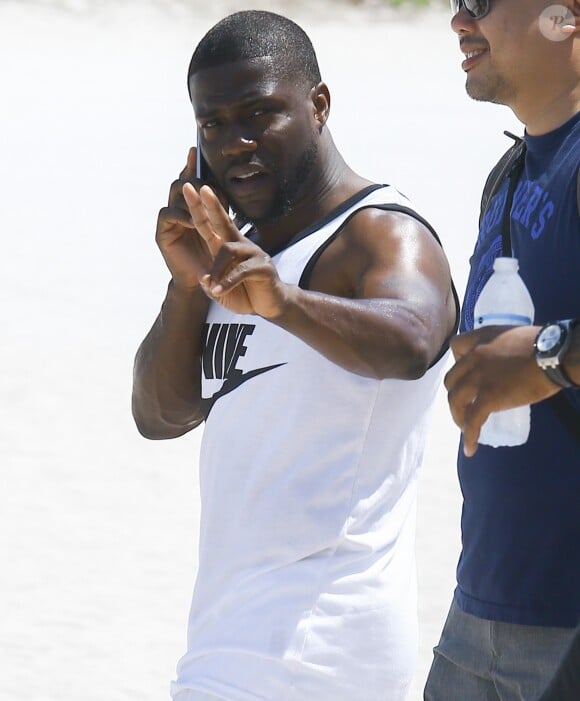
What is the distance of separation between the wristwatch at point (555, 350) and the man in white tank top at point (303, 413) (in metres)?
0.50

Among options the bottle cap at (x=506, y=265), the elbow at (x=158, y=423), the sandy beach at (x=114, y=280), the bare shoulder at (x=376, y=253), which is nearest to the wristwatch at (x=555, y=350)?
the bottle cap at (x=506, y=265)

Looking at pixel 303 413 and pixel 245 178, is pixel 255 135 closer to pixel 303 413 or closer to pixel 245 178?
pixel 245 178

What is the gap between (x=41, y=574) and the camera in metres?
7.48

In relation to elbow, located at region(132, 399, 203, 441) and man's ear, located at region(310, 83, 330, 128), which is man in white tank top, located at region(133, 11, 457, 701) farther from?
elbow, located at region(132, 399, 203, 441)

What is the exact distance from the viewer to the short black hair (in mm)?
3023

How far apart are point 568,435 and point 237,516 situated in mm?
651

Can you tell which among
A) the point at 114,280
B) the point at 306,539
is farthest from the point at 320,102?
the point at 114,280

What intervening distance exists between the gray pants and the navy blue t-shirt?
3cm

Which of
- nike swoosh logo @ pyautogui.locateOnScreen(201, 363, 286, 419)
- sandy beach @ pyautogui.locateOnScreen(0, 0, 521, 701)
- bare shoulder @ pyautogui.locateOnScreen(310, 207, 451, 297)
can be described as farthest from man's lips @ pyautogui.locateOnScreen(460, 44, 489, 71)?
sandy beach @ pyautogui.locateOnScreen(0, 0, 521, 701)

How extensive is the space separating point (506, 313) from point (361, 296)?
19.2 inches

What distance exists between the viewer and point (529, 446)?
2.67 meters

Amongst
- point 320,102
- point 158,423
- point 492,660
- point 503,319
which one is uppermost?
A: point 320,102

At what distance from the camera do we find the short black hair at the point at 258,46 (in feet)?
9.92

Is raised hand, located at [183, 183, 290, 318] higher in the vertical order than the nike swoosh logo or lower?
higher
